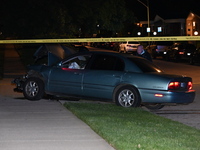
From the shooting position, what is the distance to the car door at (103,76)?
1319cm

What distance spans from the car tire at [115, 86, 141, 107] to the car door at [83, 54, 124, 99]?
225 mm

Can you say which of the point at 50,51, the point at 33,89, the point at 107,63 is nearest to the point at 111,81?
the point at 107,63

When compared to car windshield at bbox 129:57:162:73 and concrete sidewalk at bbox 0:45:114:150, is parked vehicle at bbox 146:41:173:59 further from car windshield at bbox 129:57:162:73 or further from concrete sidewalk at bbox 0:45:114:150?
concrete sidewalk at bbox 0:45:114:150

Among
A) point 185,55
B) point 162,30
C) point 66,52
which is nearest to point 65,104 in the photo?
point 66,52

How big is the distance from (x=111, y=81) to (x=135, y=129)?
3.90 meters

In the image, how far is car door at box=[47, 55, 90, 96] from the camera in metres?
13.7

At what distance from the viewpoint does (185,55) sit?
39.1m

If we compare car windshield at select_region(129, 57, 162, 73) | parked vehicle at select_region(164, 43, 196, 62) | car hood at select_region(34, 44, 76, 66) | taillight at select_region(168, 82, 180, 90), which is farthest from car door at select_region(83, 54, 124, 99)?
parked vehicle at select_region(164, 43, 196, 62)

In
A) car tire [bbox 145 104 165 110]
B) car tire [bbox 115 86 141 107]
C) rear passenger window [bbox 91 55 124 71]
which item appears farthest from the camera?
car tire [bbox 145 104 165 110]

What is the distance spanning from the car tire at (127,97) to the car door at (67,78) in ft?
3.74

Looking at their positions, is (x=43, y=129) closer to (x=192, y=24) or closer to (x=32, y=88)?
(x=32, y=88)

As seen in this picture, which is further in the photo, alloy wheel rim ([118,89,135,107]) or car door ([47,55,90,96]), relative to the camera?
car door ([47,55,90,96])

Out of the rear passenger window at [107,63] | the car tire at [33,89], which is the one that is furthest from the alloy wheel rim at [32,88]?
the rear passenger window at [107,63]

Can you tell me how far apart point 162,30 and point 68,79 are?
7816 centimetres
